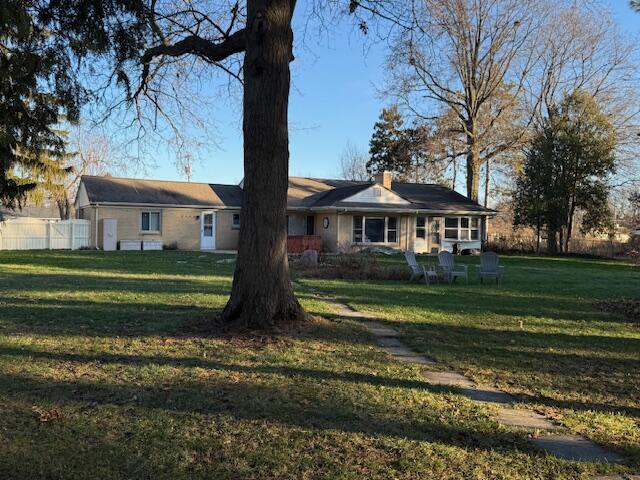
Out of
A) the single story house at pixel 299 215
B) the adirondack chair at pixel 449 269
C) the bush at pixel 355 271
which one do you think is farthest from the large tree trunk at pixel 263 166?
the single story house at pixel 299 215

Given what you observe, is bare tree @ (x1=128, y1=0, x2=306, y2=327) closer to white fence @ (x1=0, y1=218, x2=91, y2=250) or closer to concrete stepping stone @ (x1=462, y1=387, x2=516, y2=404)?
concrete stepping stone @ (x1=462, y1=387, x2=516, y2=404)

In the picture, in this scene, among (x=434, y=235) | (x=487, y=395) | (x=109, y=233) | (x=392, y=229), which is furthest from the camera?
(x=434, y=235)

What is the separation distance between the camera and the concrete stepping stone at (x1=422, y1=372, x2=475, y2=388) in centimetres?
562

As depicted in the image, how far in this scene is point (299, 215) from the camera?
108ft

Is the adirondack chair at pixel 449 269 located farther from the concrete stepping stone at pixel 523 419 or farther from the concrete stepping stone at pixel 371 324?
the concrete stepping stone at pixel 523 419

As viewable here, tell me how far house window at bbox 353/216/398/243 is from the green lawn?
2090 cm

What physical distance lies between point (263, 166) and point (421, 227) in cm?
2700

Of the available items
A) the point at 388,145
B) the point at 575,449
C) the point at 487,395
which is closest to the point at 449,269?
the point at 487,395

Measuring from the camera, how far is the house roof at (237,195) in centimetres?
3031

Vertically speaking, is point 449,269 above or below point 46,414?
above

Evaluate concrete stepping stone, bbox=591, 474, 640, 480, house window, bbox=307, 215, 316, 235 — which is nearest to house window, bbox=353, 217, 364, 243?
house window, bbox=307, 215, 316, 235

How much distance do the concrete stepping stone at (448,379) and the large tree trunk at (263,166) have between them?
95.3 inches

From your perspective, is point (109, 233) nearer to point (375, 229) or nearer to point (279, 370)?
point (375, 229)

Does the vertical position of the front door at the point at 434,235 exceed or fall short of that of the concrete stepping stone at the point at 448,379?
it exceeds it
